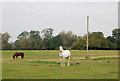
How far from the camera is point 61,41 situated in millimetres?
117812

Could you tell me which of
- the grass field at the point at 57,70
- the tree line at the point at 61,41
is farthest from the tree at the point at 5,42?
the grass field at the point at 57,70

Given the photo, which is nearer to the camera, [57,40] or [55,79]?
[55,79]

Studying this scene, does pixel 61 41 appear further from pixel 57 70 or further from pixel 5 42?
pixel 57 70

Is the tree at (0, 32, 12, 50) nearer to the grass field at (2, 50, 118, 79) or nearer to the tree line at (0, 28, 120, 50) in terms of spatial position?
the tree line at (0, 28, 120, 50)

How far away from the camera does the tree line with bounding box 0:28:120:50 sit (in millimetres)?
109213

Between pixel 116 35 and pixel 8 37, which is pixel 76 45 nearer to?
pixel 116 35

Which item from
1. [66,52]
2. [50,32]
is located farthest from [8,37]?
[66,52]

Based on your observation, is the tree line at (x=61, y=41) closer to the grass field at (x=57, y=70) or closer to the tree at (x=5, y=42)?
the tree at (x=5, y=42)

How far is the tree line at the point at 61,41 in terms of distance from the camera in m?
109

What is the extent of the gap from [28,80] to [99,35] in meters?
115

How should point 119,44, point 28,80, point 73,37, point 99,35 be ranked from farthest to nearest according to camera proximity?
point 73,37, point 99,35, point 119,44, point 28,80

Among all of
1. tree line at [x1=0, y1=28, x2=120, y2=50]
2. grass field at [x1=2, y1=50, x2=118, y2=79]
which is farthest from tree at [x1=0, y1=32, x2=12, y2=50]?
grass field at [x1=2, y1=50, x2=118, y2=79]

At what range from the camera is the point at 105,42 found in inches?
4412

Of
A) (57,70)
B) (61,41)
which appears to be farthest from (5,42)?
(57,70)
